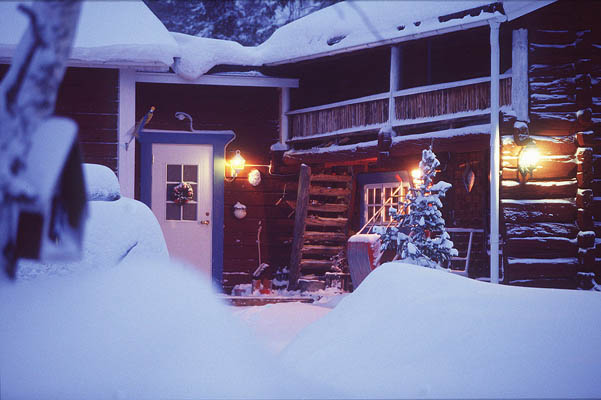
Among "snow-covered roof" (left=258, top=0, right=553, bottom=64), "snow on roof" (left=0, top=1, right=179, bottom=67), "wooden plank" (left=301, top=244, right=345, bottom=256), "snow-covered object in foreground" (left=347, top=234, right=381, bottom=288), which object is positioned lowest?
"wooden plank" (left=301, top=244, right=345, bottom=256)

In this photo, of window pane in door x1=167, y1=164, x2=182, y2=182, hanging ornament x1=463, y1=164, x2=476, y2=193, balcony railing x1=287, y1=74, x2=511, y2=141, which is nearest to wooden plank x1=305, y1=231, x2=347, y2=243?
balcony railing x1=287, y1=74, x2=511, y2=141

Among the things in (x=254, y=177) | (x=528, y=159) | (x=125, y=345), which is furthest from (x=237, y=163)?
(x=125, y=345)

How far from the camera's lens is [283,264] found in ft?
38.5

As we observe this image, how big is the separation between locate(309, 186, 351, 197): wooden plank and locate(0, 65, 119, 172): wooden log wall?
165 inches

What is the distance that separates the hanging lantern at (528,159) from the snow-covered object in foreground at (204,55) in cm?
536

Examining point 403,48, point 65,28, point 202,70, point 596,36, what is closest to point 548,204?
point 596,36

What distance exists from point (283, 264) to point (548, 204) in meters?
5.55

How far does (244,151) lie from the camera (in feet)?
37.7

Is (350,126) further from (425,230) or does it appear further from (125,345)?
(125,345)

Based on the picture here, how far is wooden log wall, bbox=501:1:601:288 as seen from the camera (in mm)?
8234

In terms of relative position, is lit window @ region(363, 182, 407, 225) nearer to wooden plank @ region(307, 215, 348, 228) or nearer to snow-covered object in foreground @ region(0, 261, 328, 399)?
wooden plank @ region(307, 215, 348, 228)

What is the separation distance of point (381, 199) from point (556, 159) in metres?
3.78

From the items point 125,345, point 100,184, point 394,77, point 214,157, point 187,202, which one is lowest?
point 125,345

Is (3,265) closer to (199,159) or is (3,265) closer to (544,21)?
(544,21)
